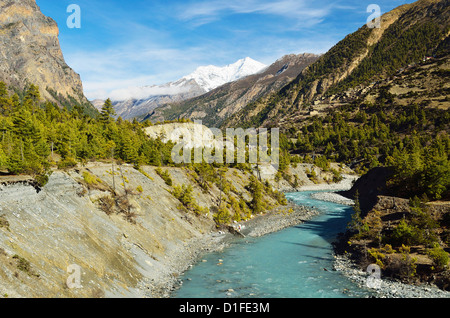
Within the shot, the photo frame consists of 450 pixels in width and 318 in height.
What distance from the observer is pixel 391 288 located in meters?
32.0

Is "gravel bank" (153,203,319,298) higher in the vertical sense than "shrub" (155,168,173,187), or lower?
lower

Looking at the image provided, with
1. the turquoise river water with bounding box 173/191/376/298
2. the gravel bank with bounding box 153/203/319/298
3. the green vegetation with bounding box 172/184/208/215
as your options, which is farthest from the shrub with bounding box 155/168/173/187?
the turquoise river water with bounding box 173/191/376/298

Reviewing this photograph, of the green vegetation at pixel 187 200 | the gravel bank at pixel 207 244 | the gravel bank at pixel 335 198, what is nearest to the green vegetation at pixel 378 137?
the gravel bank at pixel 335 198

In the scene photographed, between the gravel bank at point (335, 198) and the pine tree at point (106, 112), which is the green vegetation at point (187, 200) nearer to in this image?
the gravel bank at point (335, 198)

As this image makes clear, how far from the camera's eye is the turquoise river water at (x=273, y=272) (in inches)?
1237

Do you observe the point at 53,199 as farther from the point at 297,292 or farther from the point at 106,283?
the point at 297,292

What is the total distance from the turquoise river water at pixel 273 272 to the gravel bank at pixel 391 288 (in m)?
1.20

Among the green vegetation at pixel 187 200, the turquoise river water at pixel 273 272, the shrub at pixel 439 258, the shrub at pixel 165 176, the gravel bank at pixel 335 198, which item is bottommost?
the gravel bank at pixel 335 198

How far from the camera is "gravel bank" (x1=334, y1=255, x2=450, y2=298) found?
30.1m

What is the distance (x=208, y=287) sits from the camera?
107 feet

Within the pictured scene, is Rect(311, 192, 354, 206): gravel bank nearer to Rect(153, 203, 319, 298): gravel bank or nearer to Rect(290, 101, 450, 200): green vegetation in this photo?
Rect(153, 203, 319, 298): gravel bank

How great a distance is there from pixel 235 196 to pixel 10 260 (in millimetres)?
58921

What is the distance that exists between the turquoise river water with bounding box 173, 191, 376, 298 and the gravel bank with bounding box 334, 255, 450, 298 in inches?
47.4
